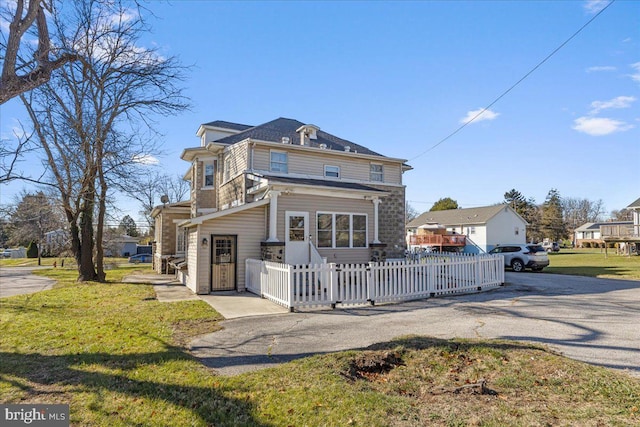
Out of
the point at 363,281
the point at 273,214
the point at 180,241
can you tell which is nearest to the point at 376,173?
the point at 273,214

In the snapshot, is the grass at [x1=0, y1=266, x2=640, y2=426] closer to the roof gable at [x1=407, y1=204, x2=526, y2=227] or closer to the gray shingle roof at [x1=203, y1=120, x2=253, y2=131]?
the gray shingle roof at [x1=203, y1=120, x2=253, y2=131]

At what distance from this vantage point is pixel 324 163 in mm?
17359

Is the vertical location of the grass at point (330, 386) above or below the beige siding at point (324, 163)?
below

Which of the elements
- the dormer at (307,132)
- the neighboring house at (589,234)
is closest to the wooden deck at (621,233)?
the neighboring house at (589,234)

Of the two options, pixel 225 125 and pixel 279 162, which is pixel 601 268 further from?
pixel 225 125

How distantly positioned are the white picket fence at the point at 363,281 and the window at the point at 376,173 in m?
7.53

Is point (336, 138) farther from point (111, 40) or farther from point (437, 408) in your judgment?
point (437, 408)

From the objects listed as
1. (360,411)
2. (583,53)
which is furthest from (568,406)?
(583,53)

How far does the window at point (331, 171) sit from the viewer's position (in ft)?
57.1

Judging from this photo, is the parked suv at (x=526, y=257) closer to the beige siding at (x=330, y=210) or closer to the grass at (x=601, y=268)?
the grass at (x=601, y=268)

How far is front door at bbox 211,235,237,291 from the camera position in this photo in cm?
1266

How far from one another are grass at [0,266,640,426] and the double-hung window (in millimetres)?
10383

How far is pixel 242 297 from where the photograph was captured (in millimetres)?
11469

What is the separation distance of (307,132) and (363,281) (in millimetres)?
10797
